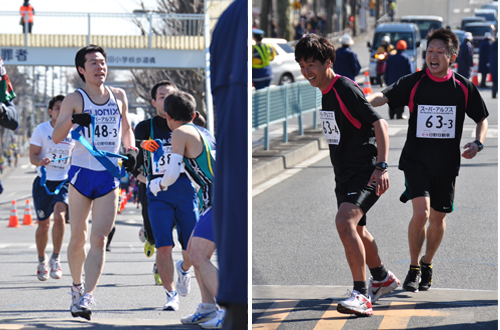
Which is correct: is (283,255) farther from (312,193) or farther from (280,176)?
(280,176)

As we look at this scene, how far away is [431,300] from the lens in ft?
17.4

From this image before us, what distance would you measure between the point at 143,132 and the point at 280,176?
5863 mm

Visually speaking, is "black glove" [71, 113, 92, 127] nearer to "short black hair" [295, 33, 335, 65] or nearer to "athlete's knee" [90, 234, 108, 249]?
"athlete's knee" [90, 234, 108, 249]

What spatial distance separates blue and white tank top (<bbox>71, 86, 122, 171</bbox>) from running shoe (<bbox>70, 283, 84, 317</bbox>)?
0.85 m

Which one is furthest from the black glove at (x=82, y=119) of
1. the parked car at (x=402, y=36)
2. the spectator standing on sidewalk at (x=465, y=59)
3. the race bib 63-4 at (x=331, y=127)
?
the parked car at (x=402, y=36)

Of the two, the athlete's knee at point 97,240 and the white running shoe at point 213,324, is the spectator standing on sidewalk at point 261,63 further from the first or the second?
the white running shoe at point 213,324

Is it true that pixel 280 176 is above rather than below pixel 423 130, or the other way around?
below

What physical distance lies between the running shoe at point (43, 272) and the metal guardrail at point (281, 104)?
5.78 m

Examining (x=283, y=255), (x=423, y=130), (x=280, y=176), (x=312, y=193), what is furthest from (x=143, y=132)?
(x=280, y=176)

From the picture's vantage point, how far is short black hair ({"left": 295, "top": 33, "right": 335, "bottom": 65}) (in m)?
4.69

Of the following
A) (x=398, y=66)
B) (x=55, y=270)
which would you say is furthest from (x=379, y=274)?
(x=398, y=66)

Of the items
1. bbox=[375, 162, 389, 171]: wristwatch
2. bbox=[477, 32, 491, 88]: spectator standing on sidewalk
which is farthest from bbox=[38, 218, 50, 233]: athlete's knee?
bbox=[477, 32, 491, 88]: spectator standing on sidewalk

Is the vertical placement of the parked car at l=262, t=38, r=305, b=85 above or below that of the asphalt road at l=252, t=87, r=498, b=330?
above

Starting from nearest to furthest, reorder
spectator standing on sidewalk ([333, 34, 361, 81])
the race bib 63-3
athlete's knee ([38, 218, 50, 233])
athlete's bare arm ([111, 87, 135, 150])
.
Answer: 1. the race bib 63-3
2. athlete's bare arm ([111, 87, 135, 150])
3. athlete's knee ([38, 218, 50, 233])
4. spectator standing on sidewalk ([333, 34, 361, 81])
